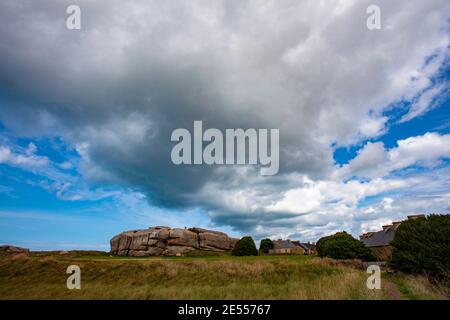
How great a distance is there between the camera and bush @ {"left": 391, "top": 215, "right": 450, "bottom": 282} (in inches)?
919

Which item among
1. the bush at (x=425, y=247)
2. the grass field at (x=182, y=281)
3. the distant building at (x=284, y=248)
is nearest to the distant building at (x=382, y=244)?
the bush at (x=425, y=247)

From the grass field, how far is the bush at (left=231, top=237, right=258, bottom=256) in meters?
28.3

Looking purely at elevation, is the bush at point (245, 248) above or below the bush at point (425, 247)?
below

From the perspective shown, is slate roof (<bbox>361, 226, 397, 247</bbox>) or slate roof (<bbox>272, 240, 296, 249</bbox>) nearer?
slate roof (<bbox>361, 226, 397, 247</bbox>)

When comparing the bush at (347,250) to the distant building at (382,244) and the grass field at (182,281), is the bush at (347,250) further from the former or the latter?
the grass field at (182,281)

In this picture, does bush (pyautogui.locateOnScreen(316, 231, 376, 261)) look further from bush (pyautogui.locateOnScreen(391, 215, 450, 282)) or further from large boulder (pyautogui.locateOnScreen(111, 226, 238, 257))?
→ large boulder (pyautogui.locateOnScreen(111, 226, 238, 257))

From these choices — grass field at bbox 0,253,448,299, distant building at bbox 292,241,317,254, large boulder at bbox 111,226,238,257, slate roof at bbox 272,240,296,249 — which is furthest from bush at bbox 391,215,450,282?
distant building at bbox 292,241,317,254

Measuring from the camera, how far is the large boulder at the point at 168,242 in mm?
66188

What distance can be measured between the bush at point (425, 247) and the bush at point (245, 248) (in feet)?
111


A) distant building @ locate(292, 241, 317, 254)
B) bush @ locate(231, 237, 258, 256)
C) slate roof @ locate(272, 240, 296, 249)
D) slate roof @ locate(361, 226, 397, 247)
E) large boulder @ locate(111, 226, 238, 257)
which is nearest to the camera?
slate roof @ locate(361, 226, 397, 247)
